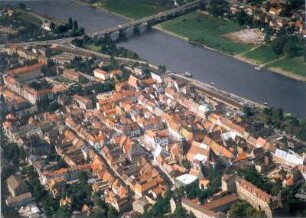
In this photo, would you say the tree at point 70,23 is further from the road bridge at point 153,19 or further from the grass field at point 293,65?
the grass field at point 293,65

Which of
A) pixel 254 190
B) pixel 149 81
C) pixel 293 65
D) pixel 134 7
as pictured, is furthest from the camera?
pixel 134 7

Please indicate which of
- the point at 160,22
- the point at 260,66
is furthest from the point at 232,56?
the point at 160,22

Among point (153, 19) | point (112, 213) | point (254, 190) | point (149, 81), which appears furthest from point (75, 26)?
point (254, 190)

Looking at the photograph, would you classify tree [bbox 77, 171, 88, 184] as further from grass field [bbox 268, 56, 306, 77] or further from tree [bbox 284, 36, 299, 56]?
tree [bbox 284, 36, 299, 56]

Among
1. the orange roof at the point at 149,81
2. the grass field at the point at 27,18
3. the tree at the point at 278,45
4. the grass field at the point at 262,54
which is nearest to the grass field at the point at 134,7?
the grass field at the point at 27,18

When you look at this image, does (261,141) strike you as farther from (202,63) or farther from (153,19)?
(153,19)

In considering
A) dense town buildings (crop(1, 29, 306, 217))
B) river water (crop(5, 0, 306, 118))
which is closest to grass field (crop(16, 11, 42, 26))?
river water (crop(5, 0, 306, 118))
